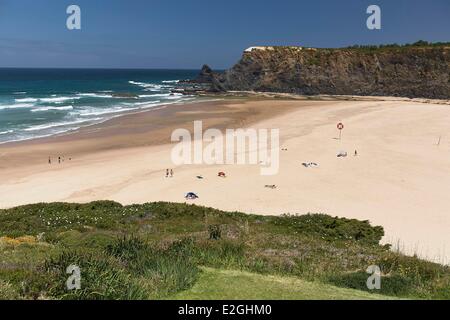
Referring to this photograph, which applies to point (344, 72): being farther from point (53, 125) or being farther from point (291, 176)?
point (291, 176)

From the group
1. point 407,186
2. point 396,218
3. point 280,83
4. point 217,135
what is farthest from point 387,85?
point 396,218

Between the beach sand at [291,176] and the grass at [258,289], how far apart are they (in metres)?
7.38

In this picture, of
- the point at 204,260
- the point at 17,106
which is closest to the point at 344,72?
the point at 17,106

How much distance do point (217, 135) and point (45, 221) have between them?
2584 cm

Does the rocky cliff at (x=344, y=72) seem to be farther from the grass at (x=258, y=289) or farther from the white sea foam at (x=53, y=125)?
the grass at (x=258, y=289)

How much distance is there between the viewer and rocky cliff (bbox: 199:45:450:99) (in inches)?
3191

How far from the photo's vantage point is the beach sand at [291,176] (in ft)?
65.5

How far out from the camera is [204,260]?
363 inches

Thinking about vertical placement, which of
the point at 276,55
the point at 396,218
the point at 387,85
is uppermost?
the point at 276,55

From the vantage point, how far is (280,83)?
90438mm

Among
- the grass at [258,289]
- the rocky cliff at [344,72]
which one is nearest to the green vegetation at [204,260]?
the grass at [258,289]

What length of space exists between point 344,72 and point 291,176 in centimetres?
6793
